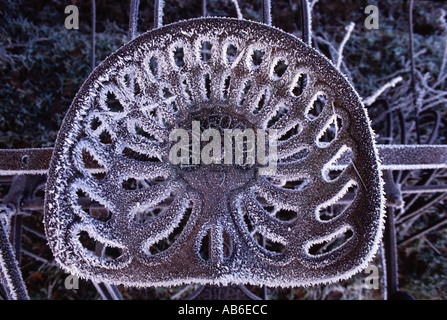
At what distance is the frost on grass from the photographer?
2.65ft

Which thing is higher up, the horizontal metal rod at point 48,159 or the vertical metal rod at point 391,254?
the horizontal metal rod at point 48,159

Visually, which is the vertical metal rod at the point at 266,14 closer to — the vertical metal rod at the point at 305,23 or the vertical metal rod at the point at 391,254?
the vertical metal rod at the point at 305,23

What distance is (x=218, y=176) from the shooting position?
33.0 inches

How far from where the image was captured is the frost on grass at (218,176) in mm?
807

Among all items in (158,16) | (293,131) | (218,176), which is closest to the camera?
(218,176)

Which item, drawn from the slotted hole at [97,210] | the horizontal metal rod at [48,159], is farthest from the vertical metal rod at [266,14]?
the slotted hole at [97,210]

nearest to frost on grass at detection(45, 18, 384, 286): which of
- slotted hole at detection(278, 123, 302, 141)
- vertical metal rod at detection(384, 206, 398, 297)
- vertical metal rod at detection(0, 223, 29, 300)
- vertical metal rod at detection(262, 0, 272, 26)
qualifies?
slotted hole at detection(278, 123, 302, 141)

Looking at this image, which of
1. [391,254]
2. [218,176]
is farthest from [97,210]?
[391,254]

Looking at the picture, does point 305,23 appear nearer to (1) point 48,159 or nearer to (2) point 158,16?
(2) point 158,16

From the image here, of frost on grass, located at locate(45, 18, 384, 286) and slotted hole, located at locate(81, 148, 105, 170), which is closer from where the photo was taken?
frost on grass, located at locate(45, 18, 384, 286)

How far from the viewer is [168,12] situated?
6.00 ft

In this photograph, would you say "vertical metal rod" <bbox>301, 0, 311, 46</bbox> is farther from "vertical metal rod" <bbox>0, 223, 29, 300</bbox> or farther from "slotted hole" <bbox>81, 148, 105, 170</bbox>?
"vertical metal rod" <bbox>0, 223, 29, 300</bbox>

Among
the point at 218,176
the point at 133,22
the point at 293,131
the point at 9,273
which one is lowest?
the point at 9,273

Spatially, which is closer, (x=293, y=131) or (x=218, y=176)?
(x=218, y=176)
